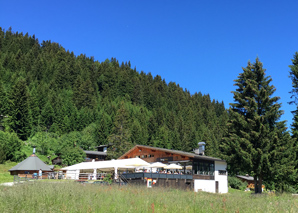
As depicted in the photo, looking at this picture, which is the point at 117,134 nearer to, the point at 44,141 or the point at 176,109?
the point at 44,141

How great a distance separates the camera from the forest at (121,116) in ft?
90.5

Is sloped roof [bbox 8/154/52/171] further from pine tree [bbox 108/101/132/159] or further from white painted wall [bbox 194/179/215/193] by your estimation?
white painted wall [bbox 194/179/215/193]

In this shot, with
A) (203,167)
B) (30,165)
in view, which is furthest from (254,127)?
(30,165)

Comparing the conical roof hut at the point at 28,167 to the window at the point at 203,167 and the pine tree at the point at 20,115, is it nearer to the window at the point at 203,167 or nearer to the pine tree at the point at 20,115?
the window at the point at 203,167

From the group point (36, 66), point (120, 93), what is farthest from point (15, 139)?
point (120, 93)

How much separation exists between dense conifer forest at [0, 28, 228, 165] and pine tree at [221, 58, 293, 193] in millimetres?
5835

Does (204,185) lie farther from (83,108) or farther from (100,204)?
(83,108)

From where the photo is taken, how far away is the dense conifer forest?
62594mm

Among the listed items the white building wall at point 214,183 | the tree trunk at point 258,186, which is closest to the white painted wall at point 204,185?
the white building wall at point 214,183

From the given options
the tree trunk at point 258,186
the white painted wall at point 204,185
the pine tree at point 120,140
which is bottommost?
the white painted wall at point 204,185

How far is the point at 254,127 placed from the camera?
28375 mm

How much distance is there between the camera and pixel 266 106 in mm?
28984

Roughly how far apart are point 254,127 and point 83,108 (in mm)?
70225

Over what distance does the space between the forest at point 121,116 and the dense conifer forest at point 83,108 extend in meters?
0.25
